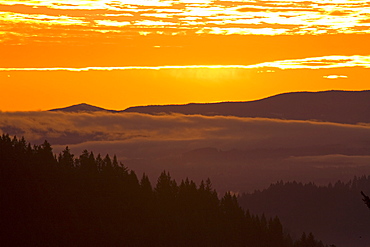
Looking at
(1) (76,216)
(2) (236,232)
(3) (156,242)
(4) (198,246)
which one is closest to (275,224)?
(2) (236,232)

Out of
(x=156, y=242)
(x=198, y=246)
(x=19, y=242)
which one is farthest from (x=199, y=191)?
(x=19, y=242)

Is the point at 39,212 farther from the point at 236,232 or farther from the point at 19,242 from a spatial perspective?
the point at 236,232

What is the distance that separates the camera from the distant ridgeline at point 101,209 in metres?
115

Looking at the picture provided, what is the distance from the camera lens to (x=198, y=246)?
13700 centimetres

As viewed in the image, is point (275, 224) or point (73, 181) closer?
point (73, 181)

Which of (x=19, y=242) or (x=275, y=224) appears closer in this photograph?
(x=19, y=242)

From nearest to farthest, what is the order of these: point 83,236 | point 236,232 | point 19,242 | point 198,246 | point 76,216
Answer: point 19,242 → point 83,236 → point 76,216 → point 198,246 → point 236,232

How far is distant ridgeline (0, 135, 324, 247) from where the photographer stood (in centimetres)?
11512

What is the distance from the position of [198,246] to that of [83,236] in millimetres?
25993

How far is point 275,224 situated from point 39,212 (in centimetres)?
4567

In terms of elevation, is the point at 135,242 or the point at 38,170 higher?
the point at 38,170

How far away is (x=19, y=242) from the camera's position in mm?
107125

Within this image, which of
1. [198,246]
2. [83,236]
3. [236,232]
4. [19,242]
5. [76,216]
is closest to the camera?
[19,242]

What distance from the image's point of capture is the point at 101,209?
12744 cm
